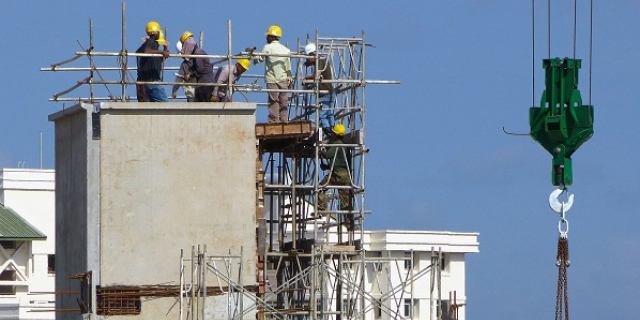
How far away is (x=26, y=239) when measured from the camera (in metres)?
87.9

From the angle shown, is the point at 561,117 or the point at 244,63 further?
the point at 244,63

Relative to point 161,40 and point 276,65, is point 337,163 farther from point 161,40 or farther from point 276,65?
point 161,40

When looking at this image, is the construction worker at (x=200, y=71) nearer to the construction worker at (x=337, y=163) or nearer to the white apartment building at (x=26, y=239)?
the construction worker at (x=337, y=163)

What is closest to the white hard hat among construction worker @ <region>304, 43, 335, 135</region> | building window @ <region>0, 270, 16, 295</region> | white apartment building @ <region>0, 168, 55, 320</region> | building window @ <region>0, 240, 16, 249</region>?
construction worker @ <region>304, 43, 335, 135</region>

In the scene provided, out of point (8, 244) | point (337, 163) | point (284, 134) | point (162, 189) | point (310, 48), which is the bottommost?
point (8, 244)

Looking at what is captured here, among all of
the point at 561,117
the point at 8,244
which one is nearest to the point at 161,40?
the point at 561,117

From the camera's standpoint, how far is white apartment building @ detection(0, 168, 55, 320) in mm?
86500

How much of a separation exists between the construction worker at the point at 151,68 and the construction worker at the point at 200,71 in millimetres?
737

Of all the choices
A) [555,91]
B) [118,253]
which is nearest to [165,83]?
[118,253]

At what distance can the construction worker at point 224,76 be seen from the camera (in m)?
48.4

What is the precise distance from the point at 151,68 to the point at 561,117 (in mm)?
11966

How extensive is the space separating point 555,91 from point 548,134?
979 mm

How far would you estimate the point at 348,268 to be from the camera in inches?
1948

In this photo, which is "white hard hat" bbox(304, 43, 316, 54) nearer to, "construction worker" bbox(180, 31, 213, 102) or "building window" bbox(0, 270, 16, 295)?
"construction worker" bbox(180, 31, 213, 102)
